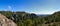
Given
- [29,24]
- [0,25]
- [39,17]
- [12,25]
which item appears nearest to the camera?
[0,25]

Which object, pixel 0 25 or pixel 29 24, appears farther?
pixel 29 24

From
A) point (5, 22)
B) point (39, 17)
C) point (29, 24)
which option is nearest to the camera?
point (5, 22)

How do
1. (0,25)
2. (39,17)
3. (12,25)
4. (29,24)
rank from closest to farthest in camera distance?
1. (0,25)
2. (12,25)
3. (29,24)
4. (39,17)

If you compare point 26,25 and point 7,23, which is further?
point 26,25

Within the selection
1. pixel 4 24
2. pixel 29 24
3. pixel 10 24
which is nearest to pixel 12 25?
pixel 10 24

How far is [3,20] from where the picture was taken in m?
7.50

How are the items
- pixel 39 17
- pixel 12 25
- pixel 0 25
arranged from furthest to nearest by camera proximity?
pixel 39 17 → pixel 12 25 → pixel 0 25

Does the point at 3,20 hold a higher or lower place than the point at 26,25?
higher

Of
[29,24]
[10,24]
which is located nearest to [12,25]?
[10,24]

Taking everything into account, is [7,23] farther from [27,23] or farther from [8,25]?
[27,23]

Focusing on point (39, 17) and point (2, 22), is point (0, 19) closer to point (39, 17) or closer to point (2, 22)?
point (2, 22)

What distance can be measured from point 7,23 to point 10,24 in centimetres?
26

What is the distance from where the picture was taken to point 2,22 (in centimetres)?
732

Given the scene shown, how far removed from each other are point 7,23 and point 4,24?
1.15 feet
